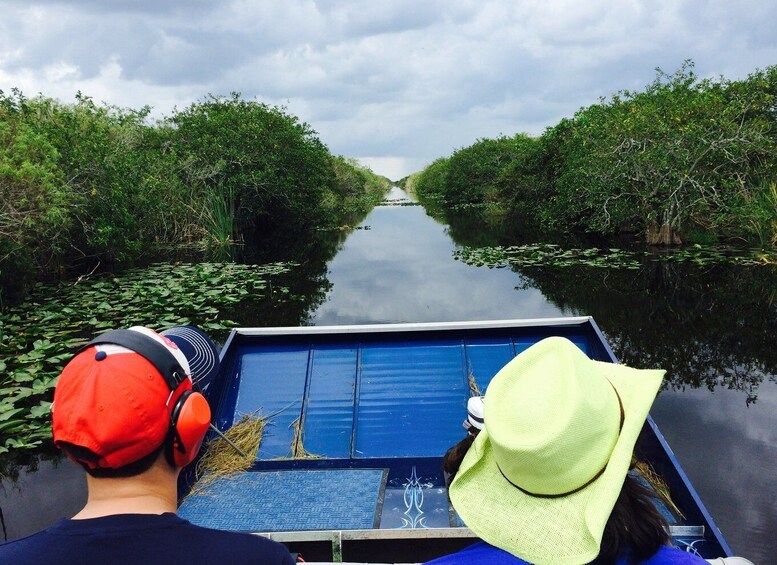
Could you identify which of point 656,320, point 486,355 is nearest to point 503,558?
point 486,355

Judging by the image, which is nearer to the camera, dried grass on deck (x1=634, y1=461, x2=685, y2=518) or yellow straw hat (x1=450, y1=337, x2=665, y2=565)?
yellow straw hat (x1=450, y1=337, x2=665, y2=565)

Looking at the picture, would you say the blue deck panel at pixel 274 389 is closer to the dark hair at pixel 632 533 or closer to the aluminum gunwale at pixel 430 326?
the aluminum gunwale at pixel 430 326

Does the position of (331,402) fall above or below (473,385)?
below

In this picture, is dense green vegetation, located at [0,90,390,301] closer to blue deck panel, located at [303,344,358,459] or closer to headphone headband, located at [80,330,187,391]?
blue deck panel, located at [303,344,358,459]

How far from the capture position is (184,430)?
43.2 inches

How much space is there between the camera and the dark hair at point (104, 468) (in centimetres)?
101

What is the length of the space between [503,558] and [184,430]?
685 millimetres

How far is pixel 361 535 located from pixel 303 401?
5.74ft

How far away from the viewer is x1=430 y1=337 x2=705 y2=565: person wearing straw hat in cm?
102

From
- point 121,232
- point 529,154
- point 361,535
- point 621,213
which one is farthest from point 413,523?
point 529,154

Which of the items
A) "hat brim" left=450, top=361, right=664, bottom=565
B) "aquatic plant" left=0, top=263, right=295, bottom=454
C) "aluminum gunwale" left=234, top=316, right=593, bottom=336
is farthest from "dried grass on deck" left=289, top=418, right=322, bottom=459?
"hat brim" left=450, top=361, right=664, bottom=565

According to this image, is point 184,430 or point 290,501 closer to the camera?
point 184,430

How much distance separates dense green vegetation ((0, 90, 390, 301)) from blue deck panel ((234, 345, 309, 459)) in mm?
5925

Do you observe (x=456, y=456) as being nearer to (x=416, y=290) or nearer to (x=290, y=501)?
(x=290, y=501)
